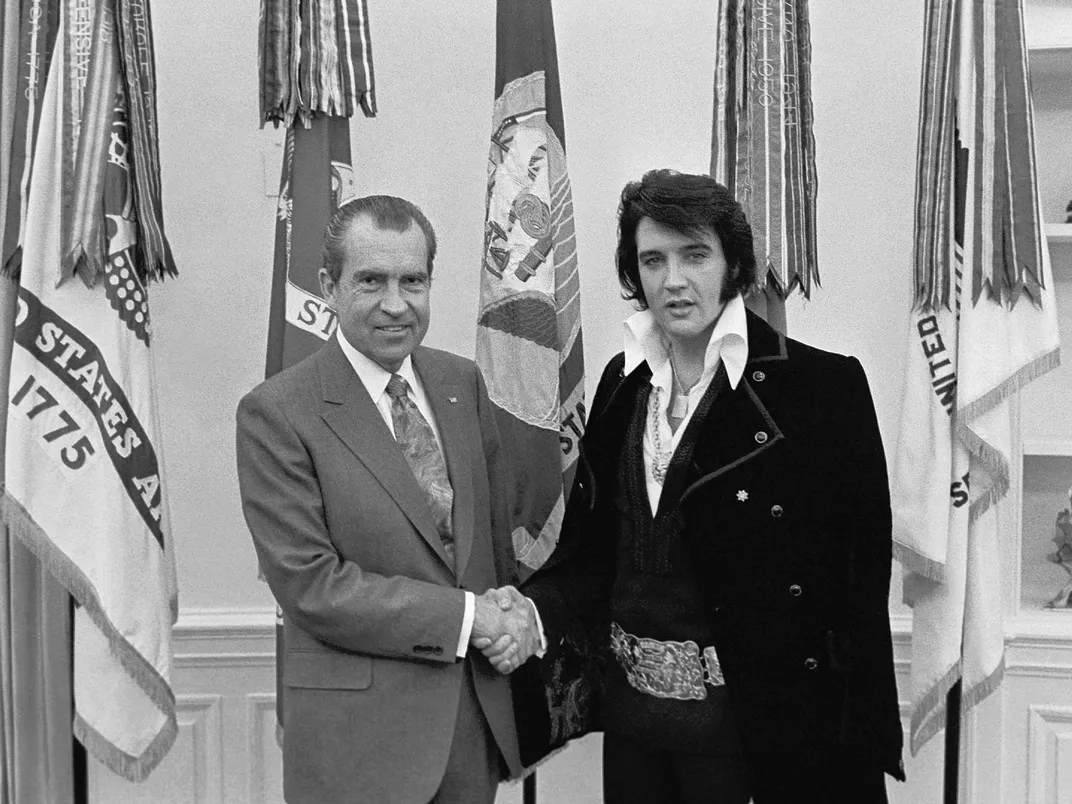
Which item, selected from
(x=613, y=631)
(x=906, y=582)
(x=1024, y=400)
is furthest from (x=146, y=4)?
(x=1024, y=400)

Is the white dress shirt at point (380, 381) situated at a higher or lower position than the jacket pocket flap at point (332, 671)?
higher

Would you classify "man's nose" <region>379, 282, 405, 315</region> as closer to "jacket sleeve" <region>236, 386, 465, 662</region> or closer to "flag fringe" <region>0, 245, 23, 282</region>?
"jacket sleeve" <region>236, 386, 465, 662</region>

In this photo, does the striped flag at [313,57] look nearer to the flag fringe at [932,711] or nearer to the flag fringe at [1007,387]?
the flag fringe at [1007,387]

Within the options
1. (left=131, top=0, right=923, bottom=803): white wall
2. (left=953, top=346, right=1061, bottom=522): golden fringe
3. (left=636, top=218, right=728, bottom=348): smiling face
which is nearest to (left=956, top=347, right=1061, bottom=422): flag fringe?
(left=953, top=346, right=1061, bottom=522): golden fringe

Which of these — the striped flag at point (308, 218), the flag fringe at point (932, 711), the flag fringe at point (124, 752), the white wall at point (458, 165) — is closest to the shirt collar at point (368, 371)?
the striped flag at point (308, 218)

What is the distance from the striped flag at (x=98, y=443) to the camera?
234 cm

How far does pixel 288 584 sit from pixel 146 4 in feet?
4.91

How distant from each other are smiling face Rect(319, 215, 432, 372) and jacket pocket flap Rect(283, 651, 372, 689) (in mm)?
477

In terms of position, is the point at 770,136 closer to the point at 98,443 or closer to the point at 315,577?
the point at 315,577

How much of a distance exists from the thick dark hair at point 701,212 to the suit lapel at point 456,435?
436 millimetres

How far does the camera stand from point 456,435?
1.84 metres

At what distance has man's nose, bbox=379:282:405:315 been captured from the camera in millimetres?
1755

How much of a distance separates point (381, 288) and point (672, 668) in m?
0.78

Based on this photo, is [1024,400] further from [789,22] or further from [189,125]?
[189,125]
